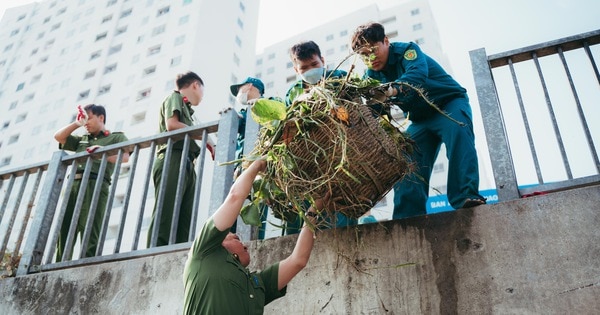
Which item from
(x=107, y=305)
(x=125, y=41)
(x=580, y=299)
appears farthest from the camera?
(x=125, y=41)

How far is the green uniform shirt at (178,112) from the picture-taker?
4.12m

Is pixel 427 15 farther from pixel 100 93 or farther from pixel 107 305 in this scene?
pixel 107 305

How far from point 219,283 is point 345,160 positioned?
2.88ft

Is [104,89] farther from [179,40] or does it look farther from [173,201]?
[173,201]

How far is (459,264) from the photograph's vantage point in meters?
2.57

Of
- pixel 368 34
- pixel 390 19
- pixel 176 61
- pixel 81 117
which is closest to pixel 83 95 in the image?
pixel 176 61

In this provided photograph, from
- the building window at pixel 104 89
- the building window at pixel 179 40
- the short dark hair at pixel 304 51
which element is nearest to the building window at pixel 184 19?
the building window at pixel 179 40

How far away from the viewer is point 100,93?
35594mm

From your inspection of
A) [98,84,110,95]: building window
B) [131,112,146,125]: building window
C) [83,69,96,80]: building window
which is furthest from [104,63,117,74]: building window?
[131,112,146,125]: building window

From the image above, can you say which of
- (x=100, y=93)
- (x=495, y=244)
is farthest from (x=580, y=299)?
(x=100, y=93)

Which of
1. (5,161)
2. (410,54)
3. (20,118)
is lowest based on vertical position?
(410,54)

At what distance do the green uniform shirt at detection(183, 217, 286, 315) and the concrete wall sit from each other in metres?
0.39

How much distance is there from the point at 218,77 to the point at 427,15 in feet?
65.8

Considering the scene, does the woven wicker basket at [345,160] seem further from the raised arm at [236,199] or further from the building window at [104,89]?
the building window at [104,89]
